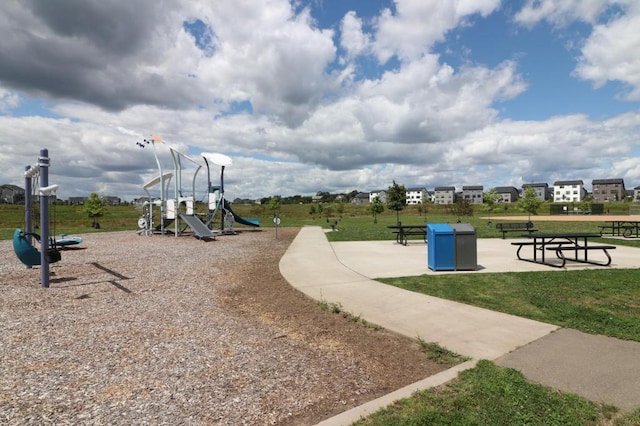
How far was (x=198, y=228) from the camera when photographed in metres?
20.0

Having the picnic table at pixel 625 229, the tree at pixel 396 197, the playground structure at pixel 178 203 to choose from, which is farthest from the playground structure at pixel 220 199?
the picnic table at pixel 625 229

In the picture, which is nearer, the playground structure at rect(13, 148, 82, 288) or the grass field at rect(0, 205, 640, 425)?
the grass field at rect(0, 205, 640, 425)

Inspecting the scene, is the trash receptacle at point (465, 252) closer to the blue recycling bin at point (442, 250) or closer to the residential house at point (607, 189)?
the blue recycling bin at point (442, 250)

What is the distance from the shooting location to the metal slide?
61.9 ft

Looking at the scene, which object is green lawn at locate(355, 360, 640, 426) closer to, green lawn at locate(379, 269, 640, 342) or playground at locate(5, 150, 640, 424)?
playground at locate(5, 150, 640, 424)

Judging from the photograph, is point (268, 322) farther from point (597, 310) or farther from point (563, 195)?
point (563, 195)

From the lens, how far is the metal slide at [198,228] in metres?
18.9

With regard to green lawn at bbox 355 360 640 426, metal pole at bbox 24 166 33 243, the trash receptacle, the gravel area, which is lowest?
the gravel area

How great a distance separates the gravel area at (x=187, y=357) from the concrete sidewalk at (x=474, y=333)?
385 millimetres

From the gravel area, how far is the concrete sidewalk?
38 centimetres

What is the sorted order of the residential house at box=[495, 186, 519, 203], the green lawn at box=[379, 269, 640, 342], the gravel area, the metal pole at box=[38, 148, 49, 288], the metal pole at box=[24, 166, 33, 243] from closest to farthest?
the gravel area
the green lawn at box=[379, 269, 640, 342]
the metal pole at box=[38, 148, 49, 288]
the metal pole at box=[24, 166, 33, 243]
the residential house at box=[495, 186, 519, 203]

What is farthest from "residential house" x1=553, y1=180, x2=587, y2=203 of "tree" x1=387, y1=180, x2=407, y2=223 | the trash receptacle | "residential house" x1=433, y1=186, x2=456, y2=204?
the trash receptacle

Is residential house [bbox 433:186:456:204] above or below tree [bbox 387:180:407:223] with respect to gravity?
above

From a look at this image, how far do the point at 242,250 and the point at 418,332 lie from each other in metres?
10.8
